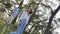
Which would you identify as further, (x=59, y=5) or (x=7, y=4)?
(x=7, y=4)

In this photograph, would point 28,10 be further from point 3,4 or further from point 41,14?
point 41,14

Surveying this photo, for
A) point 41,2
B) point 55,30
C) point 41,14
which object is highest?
point 41,2

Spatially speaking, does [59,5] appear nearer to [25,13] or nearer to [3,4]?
[3,4]

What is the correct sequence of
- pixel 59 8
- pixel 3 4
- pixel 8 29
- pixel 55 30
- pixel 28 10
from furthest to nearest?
pixel 55 30 → pixel 3 4 → pixel 59 8 → pixel 8 29 → pixel 28 10

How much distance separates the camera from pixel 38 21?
13.9 meters

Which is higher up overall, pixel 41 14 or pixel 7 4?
pixel 7 4

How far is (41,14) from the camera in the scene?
1398cm

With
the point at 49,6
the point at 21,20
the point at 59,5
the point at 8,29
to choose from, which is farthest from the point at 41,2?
the point at 21,20

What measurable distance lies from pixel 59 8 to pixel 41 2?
1.94 metres

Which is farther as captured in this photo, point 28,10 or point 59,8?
point 59,8

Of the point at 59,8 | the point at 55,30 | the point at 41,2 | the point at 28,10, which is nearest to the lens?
the point at 28,10

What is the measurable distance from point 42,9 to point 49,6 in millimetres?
952

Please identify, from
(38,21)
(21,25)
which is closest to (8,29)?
(21,25)

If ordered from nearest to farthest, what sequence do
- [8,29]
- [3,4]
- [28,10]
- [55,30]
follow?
[28,10], [8,29], [3,4], [55,30]
